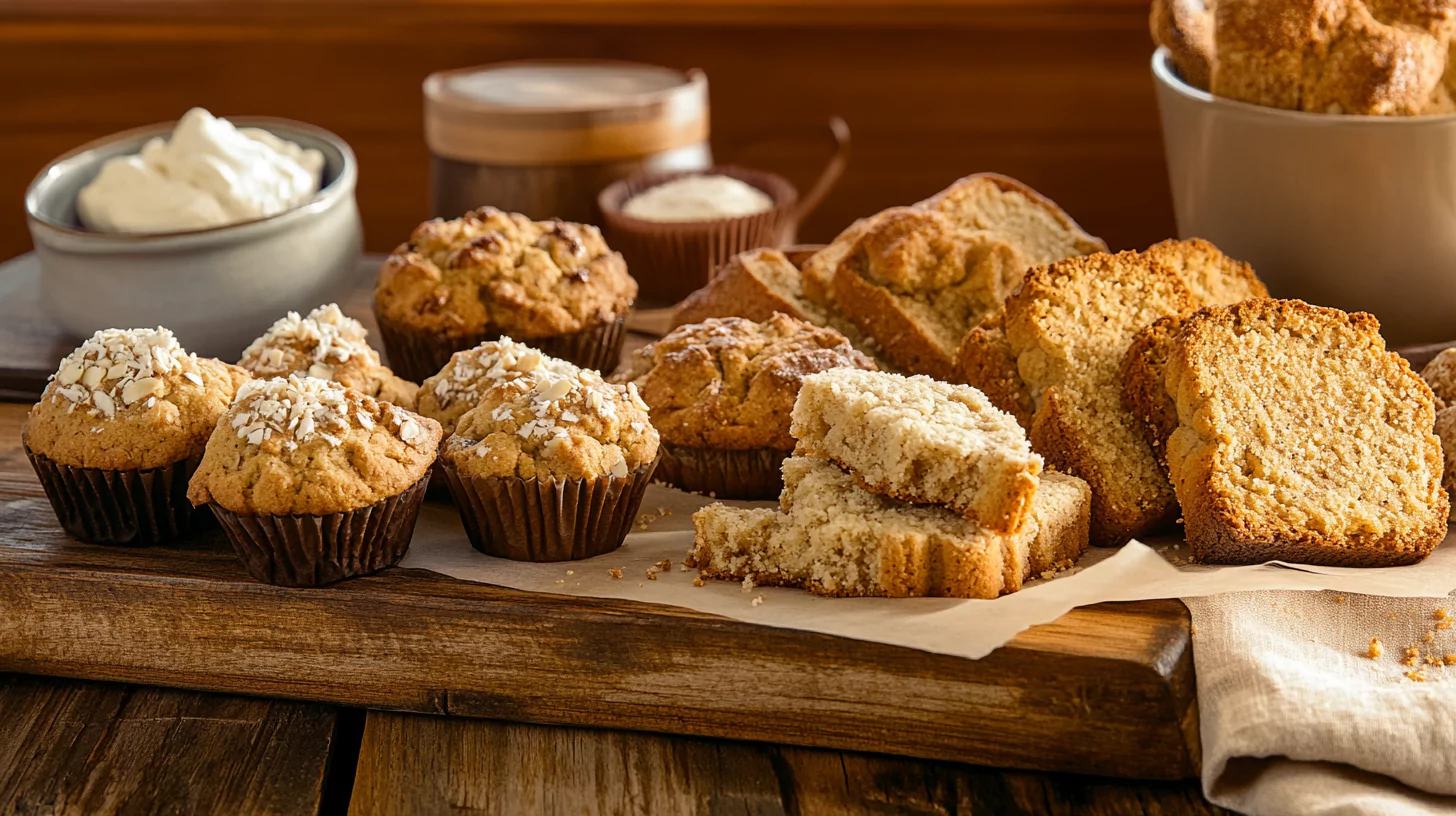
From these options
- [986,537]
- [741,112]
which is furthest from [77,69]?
[986,537]

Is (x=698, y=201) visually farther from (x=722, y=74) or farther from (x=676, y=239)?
(x=722, y=74)

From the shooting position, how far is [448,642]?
2494 millimetres

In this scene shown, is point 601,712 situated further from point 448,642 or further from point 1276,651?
point 1276,651

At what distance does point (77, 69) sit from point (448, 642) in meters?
4.97

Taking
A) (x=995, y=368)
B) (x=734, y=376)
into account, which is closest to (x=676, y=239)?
(x=734, y=376)

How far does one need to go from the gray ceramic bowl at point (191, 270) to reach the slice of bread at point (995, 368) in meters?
1.83

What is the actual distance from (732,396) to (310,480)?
92 centimetres

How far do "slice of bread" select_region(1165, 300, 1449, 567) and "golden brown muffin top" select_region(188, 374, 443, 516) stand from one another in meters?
1.46

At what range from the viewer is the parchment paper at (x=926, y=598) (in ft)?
7.78

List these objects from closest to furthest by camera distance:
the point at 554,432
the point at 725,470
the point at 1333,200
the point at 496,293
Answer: the point at 554,432, the point at 725,470, the point at 1333,200, the point at 496,293

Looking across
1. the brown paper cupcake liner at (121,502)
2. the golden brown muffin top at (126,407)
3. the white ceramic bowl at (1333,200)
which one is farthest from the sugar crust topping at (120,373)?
the white ceramic bowl at (1333,200)

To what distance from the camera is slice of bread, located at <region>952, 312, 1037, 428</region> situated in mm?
2947

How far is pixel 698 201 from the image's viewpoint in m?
4.31

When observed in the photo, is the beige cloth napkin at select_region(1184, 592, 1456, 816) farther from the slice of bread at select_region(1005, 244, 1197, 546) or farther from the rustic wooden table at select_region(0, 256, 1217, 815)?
the slice of bread at select_region(1005, 244, 1197, 546)
